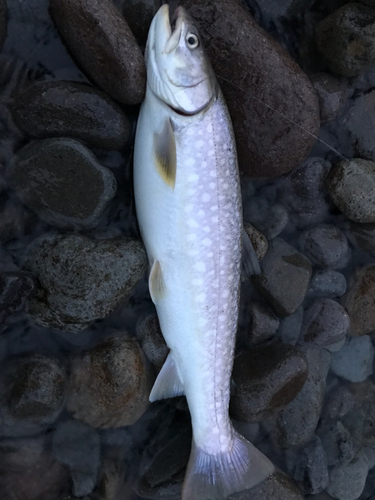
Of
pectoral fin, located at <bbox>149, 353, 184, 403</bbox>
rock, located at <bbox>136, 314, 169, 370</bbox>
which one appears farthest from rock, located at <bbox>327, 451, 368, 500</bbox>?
rock, located at <bbox>136, 314, 169, 370</bbox>

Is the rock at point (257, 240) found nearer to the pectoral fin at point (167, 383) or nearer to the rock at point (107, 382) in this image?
the pectoral fin at point (167, 383)

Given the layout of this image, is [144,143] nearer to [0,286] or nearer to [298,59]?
[0,286]

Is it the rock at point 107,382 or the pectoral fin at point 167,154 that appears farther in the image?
the rock at point 107,382

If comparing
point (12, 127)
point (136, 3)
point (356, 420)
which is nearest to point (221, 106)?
point (136, 3)

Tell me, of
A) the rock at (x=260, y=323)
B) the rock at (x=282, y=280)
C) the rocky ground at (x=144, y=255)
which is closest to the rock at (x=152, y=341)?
the rocky ground at (x=144, y=255)

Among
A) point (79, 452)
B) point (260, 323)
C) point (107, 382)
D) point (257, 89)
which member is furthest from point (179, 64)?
point (79, 452)

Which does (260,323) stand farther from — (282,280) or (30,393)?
(30,393)
